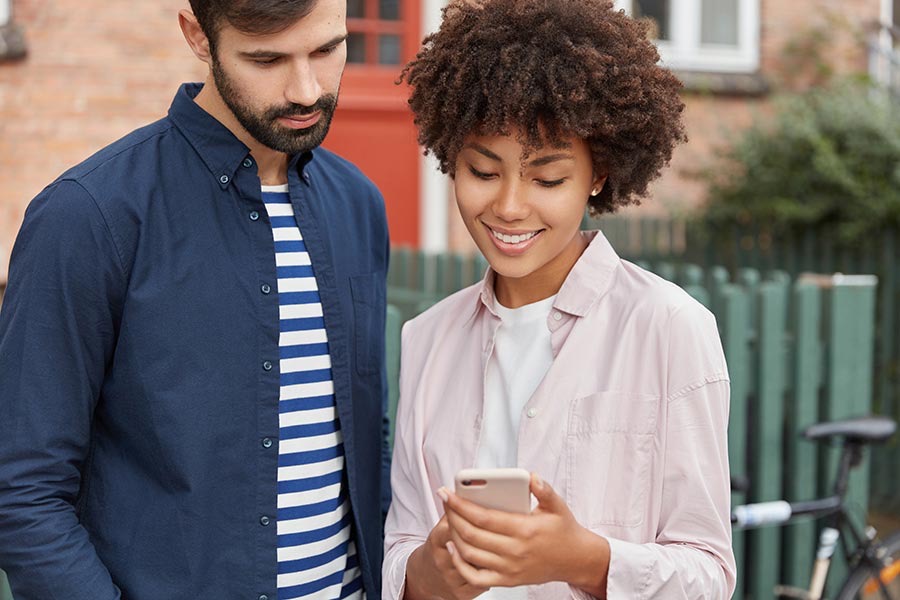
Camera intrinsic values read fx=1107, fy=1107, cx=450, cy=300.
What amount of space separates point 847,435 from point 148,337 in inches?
110

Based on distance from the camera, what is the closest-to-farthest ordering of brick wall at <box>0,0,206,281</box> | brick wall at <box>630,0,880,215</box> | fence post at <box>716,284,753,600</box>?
1. fence post at <box>716,284,753,600</box>
2. brick wall at <box>0,0,206,281</box>
3. brick wall at <box>630,0,880,215</box>

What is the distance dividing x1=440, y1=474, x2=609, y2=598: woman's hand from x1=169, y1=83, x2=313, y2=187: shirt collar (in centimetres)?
82

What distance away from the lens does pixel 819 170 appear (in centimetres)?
728

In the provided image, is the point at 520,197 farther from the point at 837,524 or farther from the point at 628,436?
the point at 837,524

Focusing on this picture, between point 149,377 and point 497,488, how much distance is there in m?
0.71

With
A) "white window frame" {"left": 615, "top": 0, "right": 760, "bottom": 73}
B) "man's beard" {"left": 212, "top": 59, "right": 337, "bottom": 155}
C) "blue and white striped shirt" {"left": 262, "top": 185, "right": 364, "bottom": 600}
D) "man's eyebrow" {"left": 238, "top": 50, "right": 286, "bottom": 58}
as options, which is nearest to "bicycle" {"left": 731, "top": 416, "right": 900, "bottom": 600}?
"blue and white striped shirt" {"left": 262, "top": 185, "right": 364, "bottom": 600}

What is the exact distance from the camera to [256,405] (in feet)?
6.53

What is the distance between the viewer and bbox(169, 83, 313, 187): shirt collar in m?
2.03

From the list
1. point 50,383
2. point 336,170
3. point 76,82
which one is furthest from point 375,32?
point 50,383

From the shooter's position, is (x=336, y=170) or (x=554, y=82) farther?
(x=336, y=170)

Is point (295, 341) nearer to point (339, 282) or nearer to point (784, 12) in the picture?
point (339, 282)

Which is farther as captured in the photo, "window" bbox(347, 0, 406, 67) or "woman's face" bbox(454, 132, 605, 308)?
"window" bbox(347, 0, 406, 67)

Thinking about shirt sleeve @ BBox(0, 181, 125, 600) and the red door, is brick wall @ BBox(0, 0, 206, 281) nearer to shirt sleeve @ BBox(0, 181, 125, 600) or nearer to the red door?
the red door

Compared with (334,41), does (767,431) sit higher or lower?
lower
